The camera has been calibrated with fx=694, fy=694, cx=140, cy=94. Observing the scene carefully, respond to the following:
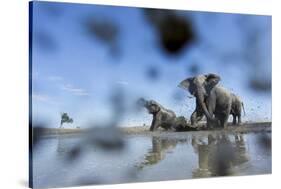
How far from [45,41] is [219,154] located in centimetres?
253

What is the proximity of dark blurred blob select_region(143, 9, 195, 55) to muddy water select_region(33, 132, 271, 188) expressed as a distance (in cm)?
104

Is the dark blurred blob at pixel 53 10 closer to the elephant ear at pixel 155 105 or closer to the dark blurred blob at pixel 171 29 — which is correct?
the dark blurred blob at pixel 171 29

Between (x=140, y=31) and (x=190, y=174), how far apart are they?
5.80ft

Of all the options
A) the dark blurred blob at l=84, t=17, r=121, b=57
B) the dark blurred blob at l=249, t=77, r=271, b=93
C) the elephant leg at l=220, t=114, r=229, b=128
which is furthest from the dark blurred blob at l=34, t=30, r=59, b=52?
the dark blurred blob at l=249, t=77, r=271, b=93

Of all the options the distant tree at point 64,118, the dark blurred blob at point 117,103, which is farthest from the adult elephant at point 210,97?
the distant tree at point 64,118

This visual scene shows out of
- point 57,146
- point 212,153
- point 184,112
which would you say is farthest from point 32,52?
point 212,153

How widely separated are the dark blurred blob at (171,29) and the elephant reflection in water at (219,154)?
3.67 ft

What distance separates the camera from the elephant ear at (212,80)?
832 cm

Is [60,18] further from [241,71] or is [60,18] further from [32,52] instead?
[241,71]

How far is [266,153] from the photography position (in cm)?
866

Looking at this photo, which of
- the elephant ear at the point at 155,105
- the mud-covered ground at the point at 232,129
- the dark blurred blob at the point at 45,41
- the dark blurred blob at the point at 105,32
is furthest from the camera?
the elephant ear at the point at 155,105

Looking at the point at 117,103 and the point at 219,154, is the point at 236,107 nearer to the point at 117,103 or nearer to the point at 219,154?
the point at 219,154

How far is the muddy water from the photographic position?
7520mm

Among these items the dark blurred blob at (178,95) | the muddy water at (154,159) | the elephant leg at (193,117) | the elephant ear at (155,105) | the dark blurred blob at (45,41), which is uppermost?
the dark blurred blob at (45,41)
